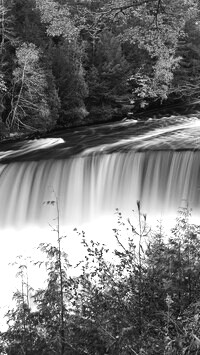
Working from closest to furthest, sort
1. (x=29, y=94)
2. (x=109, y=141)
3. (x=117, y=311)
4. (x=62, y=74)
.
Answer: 1. (x=117, y=311)
2. (x=109, y=141)
3. (x=29, y=94)
4. (x=62, y=74)

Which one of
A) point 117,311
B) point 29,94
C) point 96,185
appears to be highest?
point 29,94

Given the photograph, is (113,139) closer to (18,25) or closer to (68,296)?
(18,25)

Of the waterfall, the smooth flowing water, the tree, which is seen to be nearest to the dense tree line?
the smooth flowing water

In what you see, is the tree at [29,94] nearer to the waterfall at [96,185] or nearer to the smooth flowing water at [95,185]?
the smooth flowing water at [95,185]

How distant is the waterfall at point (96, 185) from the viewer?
36.1ft

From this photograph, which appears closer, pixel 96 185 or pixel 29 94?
pixel 96 185

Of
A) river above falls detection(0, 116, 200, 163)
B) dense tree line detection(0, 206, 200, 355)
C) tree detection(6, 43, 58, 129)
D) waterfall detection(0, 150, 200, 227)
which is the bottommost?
dense tree line detection(0, 206, 200, 355)

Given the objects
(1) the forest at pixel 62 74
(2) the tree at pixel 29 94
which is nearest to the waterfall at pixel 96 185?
(1) the forest at pixel 62 74

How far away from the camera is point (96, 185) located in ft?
38.2

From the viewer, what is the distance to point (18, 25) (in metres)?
16.9

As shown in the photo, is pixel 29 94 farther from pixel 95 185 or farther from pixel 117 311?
→ pixel 117 311

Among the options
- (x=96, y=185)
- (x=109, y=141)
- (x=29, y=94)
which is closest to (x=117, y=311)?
(x=96, y=185)

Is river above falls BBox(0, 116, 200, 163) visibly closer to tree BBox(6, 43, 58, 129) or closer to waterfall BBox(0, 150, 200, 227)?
waterfall BBox(0, 150, 200, 227)

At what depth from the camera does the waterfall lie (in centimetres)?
1099
